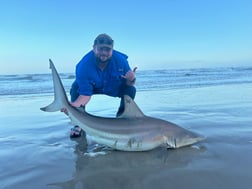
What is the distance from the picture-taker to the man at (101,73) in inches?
191

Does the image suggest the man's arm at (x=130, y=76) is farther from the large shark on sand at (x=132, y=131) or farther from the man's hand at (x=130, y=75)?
the large shark on sand at (x=132, y=131)

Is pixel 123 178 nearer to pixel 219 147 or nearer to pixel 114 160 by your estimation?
pixel 114 160

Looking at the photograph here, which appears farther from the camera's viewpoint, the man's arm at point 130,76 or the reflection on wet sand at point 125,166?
→ the man's arm at point 130,76

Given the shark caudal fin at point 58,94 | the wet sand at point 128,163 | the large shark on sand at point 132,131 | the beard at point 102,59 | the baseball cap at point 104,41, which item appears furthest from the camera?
the beard at point 102,59

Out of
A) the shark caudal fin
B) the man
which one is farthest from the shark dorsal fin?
the man

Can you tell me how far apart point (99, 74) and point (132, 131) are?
1.81 meters

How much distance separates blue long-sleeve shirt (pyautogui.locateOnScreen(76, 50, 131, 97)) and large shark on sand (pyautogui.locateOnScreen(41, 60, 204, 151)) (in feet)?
3.97

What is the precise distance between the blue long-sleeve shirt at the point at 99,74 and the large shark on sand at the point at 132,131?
1209mm

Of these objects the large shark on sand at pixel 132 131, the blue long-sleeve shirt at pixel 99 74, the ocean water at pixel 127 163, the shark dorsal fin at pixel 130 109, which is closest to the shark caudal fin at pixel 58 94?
the large shark on sand at pixel 132 131

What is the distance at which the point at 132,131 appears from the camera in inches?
145

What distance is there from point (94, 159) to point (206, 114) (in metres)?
3.39

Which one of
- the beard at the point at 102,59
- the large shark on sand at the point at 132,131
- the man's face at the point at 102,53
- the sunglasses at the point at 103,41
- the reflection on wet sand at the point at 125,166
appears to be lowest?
the reflection on wet sand at the point at 125,166

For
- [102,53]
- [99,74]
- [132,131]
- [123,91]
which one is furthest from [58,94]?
[123,91]

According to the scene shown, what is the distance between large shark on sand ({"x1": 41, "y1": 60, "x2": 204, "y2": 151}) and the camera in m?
3.68
